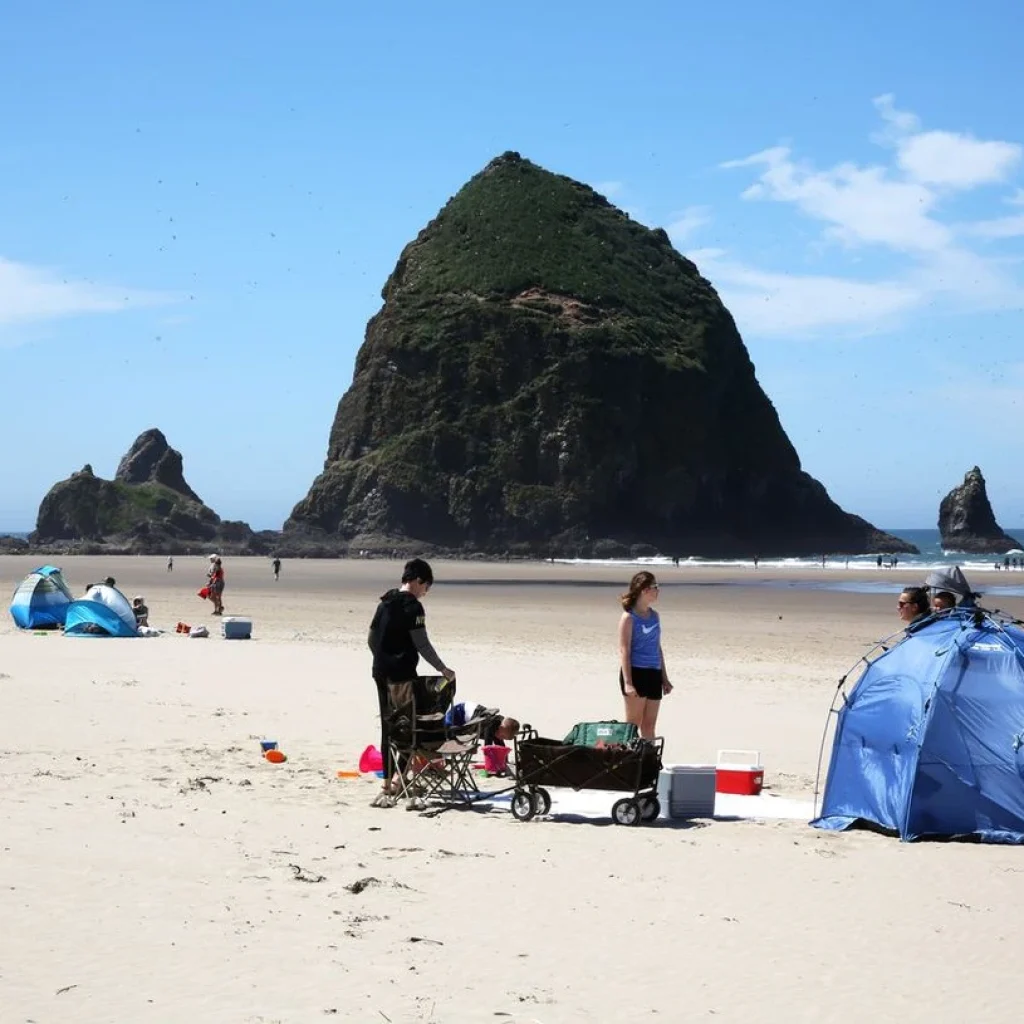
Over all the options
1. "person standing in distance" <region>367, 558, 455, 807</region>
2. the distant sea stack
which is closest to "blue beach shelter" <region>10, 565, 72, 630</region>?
"person standing in distance" <region>367, 558, 455, 807</region>

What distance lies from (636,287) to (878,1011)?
122042mm

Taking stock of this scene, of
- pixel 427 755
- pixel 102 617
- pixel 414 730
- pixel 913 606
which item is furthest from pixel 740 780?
pixel 102 617

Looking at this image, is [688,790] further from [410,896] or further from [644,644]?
[410,896]

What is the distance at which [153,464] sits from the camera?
475ft

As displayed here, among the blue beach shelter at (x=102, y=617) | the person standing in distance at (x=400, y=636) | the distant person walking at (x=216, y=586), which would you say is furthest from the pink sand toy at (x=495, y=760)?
the distant person walking at (x=216, y=586)

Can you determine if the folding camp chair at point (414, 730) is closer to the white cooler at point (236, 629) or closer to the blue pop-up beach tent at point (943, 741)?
the blue pop-up beach tent at point (943, 741)

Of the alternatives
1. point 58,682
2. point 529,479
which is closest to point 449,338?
point 529,479

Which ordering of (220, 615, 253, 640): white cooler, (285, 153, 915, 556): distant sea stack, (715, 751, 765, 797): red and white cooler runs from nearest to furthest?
(715, 751, 765, 797): red and white cooler, (220, 615, 253, 640): white cooler, (285, 153, 915, 556): distant sea stack

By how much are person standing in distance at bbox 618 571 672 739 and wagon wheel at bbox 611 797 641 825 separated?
97cm

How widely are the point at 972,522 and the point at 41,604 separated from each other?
11654 centimetres

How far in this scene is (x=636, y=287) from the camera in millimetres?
125812

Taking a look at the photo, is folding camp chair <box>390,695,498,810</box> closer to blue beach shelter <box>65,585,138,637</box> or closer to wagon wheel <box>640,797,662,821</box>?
wagon wheel <box>640,797,662,821</box>

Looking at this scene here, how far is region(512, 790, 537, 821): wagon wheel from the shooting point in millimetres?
10203

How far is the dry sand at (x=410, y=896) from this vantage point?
6.22 metres
